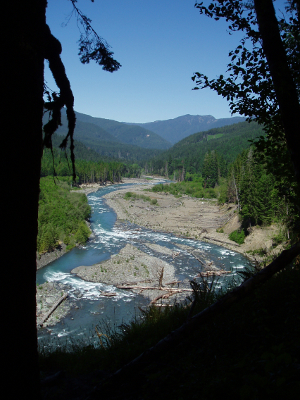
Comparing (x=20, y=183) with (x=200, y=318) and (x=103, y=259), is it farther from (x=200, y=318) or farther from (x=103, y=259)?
(x=103, y=259)

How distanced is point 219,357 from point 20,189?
274 cm

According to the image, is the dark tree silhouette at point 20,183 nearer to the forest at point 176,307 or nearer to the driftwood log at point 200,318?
the forest at point 176,307

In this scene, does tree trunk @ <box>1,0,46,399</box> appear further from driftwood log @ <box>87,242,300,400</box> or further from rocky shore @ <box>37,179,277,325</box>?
rocky shore @ <box>37,179,277,325</box>

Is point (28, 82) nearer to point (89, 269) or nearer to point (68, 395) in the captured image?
point (68, 395)

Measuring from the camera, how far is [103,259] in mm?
24609

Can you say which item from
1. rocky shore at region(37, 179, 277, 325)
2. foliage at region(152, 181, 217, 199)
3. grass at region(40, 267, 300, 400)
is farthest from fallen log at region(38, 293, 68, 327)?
foliage at region(152, 181, 217, 199)

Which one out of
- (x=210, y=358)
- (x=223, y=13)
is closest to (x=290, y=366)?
(x=210, y=358)

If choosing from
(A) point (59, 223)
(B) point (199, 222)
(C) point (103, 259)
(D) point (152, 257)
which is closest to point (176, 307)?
(D) point (152, 257)

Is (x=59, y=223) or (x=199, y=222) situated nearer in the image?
(x=59, y=223)

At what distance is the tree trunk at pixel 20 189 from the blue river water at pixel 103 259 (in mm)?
3558

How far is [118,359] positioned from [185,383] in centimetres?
153

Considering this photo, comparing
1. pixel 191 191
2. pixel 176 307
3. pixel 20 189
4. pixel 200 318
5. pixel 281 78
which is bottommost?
pixel 191 191

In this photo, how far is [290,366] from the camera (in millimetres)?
2010

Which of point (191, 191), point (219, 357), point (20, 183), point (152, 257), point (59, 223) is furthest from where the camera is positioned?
point (191, 191)
